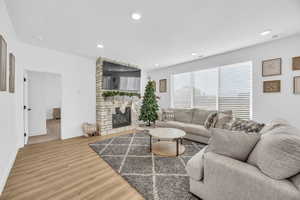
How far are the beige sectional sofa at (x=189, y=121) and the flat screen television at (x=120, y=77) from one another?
1.73m

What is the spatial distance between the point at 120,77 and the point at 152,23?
8.88 feet

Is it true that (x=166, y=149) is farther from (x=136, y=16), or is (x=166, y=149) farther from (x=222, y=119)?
(x=136, y=16)

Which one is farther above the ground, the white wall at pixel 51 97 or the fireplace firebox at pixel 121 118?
the white wall at pixel 51 97

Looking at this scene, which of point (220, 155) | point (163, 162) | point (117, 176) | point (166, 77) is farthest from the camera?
point (166, 77)

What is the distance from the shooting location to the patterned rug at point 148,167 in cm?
161

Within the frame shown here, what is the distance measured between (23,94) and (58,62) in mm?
1196

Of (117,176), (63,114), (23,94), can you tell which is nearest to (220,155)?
(117,176)

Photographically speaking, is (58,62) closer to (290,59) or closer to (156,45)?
(156,45)

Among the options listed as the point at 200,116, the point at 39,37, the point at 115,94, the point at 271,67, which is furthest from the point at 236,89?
the point at 39,37

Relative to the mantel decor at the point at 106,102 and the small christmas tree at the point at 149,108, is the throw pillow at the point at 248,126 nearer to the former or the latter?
the small christmas tree at the point at 149,108

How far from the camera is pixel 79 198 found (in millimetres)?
1519

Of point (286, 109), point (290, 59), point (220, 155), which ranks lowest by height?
point (220, 155)

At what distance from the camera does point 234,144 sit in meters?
1.32

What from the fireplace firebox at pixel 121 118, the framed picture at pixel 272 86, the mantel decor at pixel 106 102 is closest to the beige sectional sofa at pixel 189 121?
the framed picture at pixel 272 86
